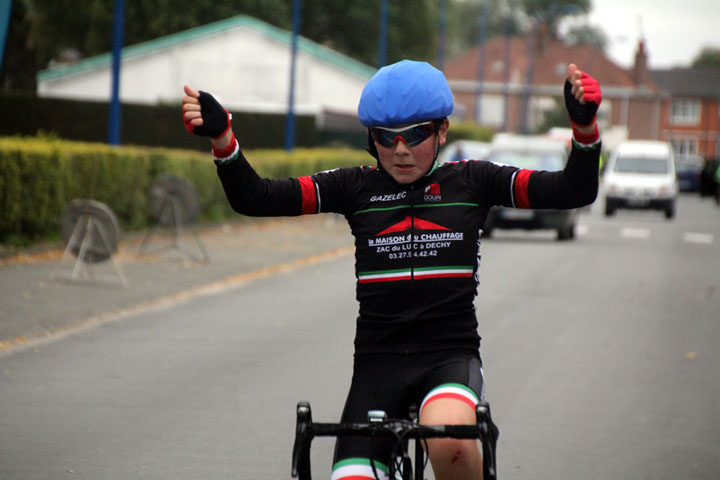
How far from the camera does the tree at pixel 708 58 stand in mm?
163750

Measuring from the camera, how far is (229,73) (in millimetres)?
54062

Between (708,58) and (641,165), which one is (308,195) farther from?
(708,58)

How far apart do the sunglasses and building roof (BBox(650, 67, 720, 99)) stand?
388 ft

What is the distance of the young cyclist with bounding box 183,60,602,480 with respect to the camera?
3699 millimetres

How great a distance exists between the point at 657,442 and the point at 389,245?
381 centimetres

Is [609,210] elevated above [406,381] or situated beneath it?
situated beneath

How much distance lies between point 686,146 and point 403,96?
117 meters

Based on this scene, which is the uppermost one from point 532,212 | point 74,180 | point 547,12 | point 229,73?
point 547,12

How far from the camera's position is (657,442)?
7160 mm

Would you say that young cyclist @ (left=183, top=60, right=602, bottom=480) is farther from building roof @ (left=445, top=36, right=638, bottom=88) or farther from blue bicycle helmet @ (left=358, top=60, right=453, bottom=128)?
building roof @ (left=445, top=36, right=638, bottom=88)

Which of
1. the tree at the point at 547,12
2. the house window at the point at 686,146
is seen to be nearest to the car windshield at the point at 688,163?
the house window at the point at 686,146

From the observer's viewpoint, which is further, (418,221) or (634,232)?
(634,232)

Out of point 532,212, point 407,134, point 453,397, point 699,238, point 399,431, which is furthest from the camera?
point 699,238

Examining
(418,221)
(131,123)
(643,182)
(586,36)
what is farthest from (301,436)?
(586,36)
